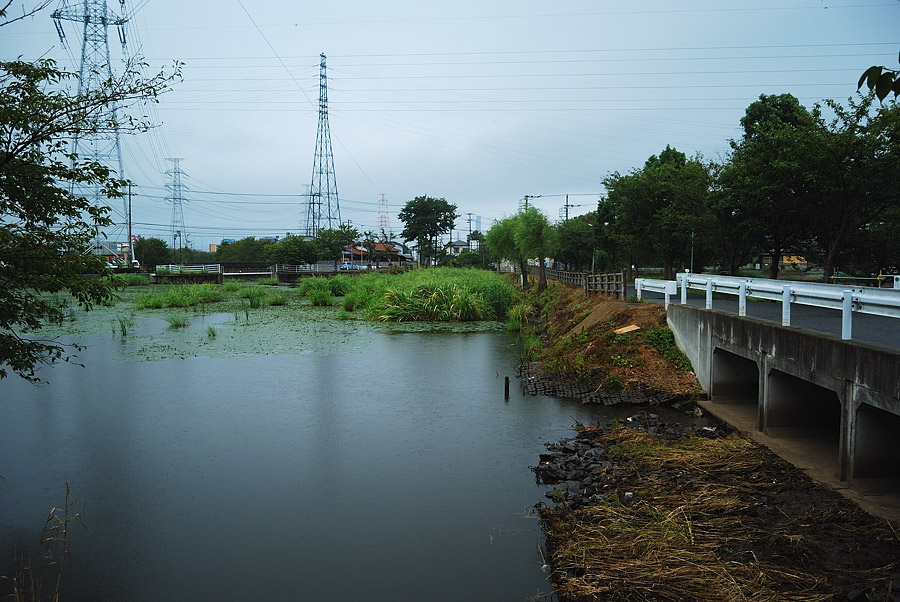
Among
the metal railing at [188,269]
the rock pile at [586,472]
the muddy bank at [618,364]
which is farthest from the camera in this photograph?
the metal railing at [188,269]

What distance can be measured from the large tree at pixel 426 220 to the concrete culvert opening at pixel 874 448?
7882 centimetres

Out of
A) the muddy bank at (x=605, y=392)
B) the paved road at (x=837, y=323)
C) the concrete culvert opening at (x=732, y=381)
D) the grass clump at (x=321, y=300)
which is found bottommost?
the muddy bank at (x=605, y=392)

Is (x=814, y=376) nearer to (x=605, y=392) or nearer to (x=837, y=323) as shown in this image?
(x=837, y=323)

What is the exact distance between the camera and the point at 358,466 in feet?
29.1

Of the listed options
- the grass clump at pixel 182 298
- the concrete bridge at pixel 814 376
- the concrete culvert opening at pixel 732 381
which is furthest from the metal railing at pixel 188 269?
the concrete culvert opening at pixel 732 381

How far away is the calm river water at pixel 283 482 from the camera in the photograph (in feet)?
19.6

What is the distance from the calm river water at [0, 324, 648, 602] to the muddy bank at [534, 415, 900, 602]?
0.52 m

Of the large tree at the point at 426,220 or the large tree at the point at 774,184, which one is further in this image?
the large tree at the point at 426,220

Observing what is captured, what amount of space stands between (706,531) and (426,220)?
262 ft

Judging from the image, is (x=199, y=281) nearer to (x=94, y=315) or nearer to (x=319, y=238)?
(x=319, y=238)

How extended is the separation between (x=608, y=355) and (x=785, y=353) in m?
4.96

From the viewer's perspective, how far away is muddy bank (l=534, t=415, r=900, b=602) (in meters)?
5.14

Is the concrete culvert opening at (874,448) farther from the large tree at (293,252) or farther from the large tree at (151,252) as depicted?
the large tree at (151,252)

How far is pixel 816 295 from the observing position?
327 inches
